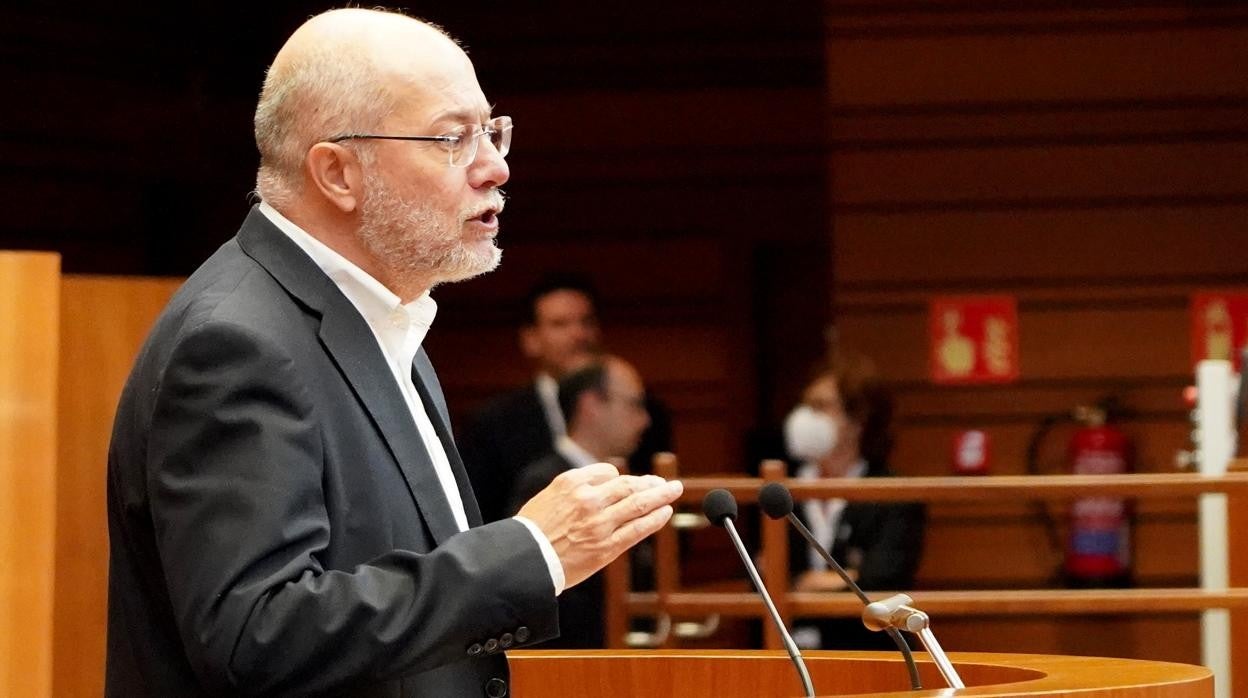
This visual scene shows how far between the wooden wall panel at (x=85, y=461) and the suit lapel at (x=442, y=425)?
6.02 feet

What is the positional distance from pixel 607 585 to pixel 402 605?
2.96 meters

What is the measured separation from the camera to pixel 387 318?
2076mm

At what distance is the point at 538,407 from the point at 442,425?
3.35 m

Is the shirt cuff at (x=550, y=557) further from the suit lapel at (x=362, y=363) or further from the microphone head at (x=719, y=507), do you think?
the microphone head at (x=719, y=507)

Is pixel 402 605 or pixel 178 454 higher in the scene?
pixel 178 454

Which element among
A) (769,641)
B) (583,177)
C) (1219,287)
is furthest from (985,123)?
(769,641)

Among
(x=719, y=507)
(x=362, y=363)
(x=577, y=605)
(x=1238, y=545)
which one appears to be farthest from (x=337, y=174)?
(x=1238, y=545)

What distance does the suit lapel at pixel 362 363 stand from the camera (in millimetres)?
1949

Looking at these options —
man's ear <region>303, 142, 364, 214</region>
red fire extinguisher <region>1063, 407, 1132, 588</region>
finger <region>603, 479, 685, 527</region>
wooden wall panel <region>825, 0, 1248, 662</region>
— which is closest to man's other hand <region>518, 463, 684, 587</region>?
finger <region>603, 479, 685, 527</region>

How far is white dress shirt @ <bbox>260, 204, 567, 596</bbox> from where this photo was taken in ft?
6.68

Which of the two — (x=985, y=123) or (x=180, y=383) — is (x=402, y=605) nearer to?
(x=180, y=383)

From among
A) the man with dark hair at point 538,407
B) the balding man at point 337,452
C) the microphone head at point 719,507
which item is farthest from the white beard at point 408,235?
the man with dark hair at point 538,407

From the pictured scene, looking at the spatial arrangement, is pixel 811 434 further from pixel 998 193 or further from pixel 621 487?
pixel 621 487

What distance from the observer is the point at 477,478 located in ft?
17.7
